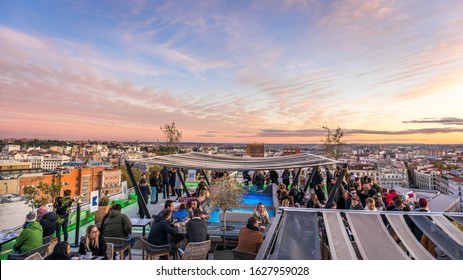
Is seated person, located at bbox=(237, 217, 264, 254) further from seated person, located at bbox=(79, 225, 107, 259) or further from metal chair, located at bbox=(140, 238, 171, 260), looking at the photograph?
seated person, located at bbox=(79, 225, 107, 259)

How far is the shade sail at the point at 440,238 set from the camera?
335 centimetres

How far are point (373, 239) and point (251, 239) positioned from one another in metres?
1.74

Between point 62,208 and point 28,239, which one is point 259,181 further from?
point 28,239

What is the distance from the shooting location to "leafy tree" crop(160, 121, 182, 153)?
23656mm

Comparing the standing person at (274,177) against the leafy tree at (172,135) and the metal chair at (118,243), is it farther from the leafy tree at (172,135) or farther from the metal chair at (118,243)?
the leafy tree at (172,135)

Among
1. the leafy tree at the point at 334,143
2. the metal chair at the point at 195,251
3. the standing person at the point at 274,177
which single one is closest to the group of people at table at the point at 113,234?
the metal chair at the point at 195,251

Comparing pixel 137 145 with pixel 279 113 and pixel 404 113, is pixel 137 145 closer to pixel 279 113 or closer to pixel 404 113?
pixel 279 113

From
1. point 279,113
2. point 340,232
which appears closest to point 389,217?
point 340,232

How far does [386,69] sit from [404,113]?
23.2ft

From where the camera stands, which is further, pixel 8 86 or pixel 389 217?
pixel 8 86

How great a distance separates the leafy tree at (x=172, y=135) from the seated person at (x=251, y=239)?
65.4 feet

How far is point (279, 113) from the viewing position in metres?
25.8

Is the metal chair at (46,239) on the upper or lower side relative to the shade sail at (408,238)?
lower

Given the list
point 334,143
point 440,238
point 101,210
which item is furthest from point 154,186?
point 334,143
